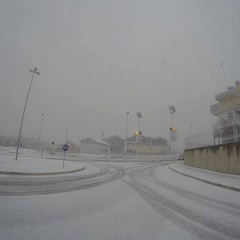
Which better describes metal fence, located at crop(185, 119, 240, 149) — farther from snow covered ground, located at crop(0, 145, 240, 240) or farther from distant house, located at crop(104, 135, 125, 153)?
distant house, located at crop(104, 135, 125, 153)

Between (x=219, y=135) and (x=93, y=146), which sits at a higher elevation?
(x=93, y=146)

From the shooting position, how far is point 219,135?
17734 mm

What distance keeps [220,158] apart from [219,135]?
4.21m

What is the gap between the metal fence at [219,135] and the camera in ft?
48.5

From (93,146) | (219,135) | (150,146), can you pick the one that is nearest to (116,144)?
(150,146)

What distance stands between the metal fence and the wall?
3.93ft

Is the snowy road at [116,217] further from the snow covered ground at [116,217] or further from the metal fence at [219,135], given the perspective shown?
the metal fence at [219,135]

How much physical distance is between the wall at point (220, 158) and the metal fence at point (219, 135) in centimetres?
120

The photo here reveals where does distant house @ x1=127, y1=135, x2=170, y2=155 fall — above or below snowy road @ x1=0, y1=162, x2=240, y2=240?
above

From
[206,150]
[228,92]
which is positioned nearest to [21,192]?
[206,150]

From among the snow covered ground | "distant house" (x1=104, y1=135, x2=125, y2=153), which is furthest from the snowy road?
"distant house" (x1=104, y1=135, x2=125, y2=153)

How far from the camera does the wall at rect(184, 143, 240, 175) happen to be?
12.5m

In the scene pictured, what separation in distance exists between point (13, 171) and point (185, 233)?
11.5m

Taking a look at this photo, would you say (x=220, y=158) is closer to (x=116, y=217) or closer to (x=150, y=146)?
(x=116, y=217)
